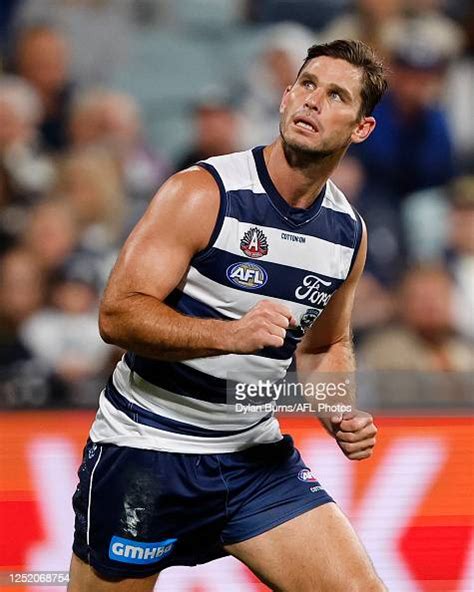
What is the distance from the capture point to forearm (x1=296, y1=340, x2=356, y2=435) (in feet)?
11.6

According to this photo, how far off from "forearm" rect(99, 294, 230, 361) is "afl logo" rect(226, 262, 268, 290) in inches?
9.5

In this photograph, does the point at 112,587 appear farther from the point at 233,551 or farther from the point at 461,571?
the point at 461,571

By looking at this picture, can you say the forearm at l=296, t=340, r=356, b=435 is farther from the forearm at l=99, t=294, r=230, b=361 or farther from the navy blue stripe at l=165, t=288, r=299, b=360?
the forearm at l=99, t=294, r=230, b=361

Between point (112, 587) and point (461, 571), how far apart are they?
158 cm

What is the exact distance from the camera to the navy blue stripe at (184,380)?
3.21 meters

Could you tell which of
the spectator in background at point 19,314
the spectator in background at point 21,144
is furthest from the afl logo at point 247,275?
the spectator in background at point 21,144

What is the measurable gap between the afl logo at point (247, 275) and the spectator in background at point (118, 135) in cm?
385

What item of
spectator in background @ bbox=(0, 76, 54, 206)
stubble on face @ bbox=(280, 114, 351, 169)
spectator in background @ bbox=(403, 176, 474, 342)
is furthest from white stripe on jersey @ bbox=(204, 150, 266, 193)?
spectator in background @ bbox=(0, 76, 54, 206)

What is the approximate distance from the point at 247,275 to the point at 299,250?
0.19 meters

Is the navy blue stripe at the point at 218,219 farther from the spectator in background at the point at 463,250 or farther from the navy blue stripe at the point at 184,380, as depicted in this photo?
the spectator in background at the point at 463,250

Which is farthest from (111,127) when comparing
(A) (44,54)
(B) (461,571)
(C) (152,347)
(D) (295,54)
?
(C) (152,347)

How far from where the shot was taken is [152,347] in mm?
2918

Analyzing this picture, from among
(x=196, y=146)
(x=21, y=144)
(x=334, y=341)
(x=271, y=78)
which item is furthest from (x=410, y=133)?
(x=334, y=341)

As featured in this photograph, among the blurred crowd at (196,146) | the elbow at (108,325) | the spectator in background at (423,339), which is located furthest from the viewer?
the blurred crowd at (196,146)
